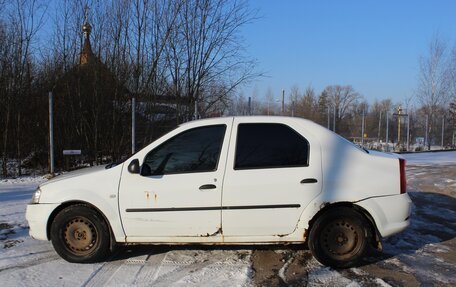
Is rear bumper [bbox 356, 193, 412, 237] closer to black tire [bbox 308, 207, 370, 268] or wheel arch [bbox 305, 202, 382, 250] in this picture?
wheel arch [bbox 305, 202, 382, 250]

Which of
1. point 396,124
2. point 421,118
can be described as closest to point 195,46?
point 396,124

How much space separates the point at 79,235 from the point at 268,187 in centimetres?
235

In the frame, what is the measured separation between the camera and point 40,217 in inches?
213

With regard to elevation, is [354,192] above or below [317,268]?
above

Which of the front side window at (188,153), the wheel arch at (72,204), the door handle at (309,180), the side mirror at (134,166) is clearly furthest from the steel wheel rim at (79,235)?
the door handle at (309,180)

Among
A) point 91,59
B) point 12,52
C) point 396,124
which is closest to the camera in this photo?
point 12,52

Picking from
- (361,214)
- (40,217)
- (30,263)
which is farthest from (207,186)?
(30,263)

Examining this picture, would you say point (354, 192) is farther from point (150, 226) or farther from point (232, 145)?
point (150, 226)

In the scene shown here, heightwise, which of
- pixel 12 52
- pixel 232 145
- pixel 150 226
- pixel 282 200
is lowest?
pixel 150 226

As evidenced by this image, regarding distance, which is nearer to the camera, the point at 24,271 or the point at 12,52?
the point at 24,271

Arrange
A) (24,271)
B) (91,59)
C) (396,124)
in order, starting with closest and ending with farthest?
(24,271)
(91,59)
(396,124)

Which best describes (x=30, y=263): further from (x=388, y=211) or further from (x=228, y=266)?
(x=388, y=211)

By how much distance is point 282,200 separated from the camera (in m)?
5.15

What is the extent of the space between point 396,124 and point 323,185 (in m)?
36.3
